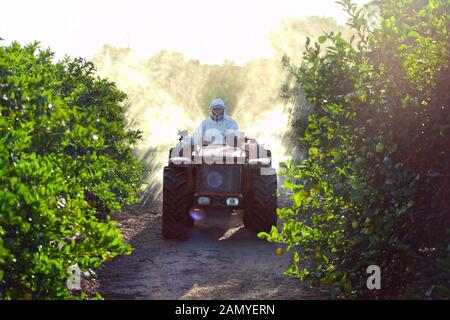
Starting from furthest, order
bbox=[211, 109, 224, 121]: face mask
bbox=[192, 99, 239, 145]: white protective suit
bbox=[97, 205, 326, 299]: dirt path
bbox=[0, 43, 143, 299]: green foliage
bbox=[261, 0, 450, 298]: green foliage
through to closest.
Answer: bbox=[211, 109, 224, 121]: face mask → bbox=[192, 99, 239, 145]: white protective suit → bbox=[97, 205, 326, 299]: dirt path → bbox=[261, 0, 450, 298]: green foliage → bbox=[0, 43, 143, 299]: green foliage

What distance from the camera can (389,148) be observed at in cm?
527

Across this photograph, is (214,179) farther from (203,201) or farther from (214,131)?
(214,131)

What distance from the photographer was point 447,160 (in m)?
5.37

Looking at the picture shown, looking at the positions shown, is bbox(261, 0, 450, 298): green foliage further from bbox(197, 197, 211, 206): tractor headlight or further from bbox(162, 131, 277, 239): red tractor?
bbox(197, 197, 211, 206): tractor headlight

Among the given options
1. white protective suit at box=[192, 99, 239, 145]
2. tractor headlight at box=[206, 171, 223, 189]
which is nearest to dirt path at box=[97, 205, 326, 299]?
tractor headlight at box=[206, 171, 223, 189]

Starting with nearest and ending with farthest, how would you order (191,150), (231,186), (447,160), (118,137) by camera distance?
(447,160), (231,186), (191,150), (118,137)

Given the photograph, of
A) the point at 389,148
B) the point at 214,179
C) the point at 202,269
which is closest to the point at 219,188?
the point at 214,179

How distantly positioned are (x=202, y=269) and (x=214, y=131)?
3.82 metres

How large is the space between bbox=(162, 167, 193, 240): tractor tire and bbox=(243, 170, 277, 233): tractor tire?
3.26 feet

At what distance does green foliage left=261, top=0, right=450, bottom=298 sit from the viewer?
532 cm

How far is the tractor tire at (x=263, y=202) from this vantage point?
980cm

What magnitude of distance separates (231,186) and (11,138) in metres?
5.39

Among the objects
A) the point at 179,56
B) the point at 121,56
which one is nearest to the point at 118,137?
the point at 121,56

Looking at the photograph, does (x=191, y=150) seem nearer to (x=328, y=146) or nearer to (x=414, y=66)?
(x=328, y=146)
